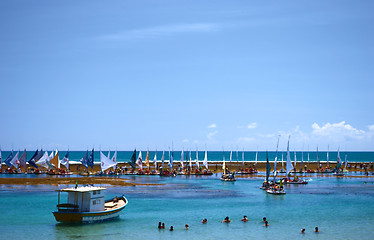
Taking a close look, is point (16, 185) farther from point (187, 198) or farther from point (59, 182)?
point (187, 198)

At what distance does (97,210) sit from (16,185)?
159 feet

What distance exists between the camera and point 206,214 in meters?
55.8

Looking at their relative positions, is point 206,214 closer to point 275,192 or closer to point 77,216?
point 77,216

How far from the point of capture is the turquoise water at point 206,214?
1726 inches

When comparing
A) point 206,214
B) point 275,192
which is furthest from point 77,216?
point 275,192

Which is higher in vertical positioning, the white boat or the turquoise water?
the white boat

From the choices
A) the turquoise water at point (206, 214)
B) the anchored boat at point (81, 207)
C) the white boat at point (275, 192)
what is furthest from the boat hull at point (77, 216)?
the white boat at point (275, 192)

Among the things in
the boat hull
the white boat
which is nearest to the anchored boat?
the boat hull

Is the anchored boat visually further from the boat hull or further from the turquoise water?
the turquoise water

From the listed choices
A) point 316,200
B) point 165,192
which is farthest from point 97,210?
point 316,200

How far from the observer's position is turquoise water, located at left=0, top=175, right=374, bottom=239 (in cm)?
4384

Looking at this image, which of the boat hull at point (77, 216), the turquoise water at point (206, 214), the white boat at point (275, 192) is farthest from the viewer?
the white boat at point (275, 192)

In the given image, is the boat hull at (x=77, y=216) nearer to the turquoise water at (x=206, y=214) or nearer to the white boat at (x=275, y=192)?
the turquoise water at (x=206, y=214)

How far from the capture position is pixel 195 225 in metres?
48.4
